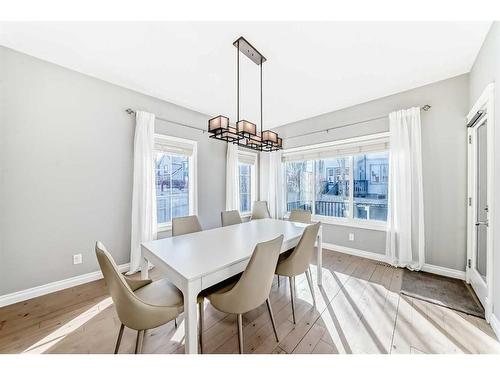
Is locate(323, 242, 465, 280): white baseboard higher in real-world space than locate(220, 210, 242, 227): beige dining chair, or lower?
lower

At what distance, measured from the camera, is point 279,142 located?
249 centimetres

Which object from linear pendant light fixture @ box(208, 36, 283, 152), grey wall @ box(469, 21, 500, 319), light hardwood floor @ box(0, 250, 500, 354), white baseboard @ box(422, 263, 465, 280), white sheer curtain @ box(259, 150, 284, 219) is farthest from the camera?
white sheer curtain @ box(259, 150, 284, 219)

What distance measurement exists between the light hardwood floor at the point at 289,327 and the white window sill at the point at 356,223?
119cm

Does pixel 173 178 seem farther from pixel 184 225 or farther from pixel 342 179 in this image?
pixel 342 179

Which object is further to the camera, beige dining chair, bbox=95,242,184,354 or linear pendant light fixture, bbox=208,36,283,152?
linear pendant light fixture, bbox=208,36,283,152

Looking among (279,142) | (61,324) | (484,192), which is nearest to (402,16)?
(279,142)

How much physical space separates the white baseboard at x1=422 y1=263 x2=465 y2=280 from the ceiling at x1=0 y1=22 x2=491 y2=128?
2.60m

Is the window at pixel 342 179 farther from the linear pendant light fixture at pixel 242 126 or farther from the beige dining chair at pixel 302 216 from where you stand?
the linear pendant light fixture at pixel 242 126

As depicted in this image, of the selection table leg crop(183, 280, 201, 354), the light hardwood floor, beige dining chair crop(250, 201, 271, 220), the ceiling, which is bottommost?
the light hardwood floor

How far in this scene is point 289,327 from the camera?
1647 mm

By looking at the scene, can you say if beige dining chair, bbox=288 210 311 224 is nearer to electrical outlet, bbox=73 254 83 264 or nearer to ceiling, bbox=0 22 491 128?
ceiling, bbox=0 22 491 128

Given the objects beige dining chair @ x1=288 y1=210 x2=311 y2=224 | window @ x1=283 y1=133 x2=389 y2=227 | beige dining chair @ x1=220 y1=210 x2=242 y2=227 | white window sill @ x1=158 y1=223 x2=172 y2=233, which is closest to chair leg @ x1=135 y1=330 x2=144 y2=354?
beige dining chair @ x1=220 y1=210 x2=242 y2=227

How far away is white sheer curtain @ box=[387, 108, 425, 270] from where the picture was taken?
270 cm

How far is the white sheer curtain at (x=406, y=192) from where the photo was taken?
8.87 feet
